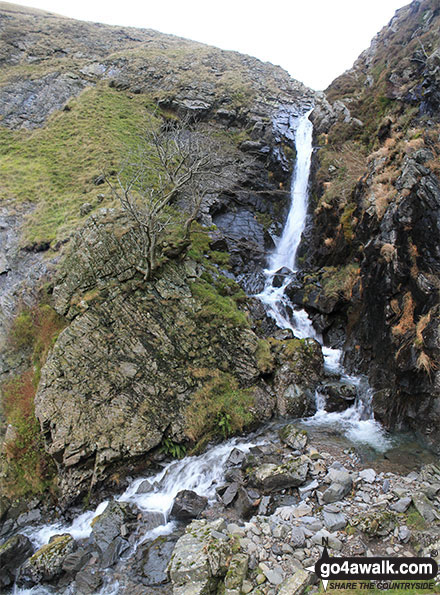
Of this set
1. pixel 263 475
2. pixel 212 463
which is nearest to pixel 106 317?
pixel 212 463

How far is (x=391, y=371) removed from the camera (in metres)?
10.6

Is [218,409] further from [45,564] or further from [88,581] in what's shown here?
[45,564]

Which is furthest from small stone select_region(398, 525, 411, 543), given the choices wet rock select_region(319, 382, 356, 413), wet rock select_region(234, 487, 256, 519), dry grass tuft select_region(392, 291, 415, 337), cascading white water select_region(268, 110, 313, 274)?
cascading white water select_region(268, 110, 313, 274)

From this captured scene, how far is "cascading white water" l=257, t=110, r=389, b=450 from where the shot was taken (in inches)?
411

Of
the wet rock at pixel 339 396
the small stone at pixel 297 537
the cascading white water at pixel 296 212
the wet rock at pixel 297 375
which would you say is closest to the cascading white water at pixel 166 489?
the wet rock at pixel 297 375

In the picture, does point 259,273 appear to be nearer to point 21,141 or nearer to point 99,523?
point 99,523

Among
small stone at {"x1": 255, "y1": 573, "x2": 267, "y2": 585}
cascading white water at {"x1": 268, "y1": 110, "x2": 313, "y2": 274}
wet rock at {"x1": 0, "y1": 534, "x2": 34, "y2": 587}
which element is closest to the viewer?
small stone at {"x1": 255, "y1": 573, "x2": 267, "y2": 585}

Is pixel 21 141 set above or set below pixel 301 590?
above

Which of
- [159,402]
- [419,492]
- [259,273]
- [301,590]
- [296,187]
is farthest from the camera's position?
[296,187]

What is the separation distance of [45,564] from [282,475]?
5.84 m

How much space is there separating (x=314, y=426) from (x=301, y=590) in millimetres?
5871

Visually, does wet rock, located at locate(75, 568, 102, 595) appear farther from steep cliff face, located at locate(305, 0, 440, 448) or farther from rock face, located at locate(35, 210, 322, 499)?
steep cliff face, located at locate(305, 0, 440, 448)

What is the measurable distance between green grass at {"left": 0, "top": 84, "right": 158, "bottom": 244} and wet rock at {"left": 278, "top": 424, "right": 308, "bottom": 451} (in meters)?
12.5

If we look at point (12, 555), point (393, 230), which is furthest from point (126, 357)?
point (393, 230)
